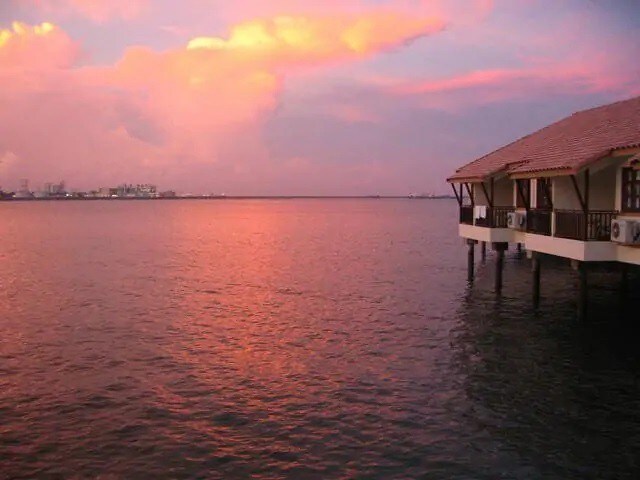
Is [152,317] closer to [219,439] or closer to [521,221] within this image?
[219,439]

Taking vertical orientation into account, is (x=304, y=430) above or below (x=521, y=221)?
below

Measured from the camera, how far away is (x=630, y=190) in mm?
20594

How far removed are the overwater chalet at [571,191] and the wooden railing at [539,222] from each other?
4cm

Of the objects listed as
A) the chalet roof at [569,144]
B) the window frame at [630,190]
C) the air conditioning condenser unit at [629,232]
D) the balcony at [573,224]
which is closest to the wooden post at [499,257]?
the chalet roof at [569,144]

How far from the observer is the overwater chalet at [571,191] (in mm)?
20359

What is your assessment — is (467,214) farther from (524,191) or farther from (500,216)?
(524,191)

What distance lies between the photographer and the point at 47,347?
21859 millimetres

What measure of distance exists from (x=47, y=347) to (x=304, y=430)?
40.3 ft

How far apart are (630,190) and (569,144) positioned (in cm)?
480

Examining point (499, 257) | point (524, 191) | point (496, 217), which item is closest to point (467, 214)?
point (496, 217)

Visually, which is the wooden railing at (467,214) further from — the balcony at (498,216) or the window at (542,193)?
the window at (542,193)

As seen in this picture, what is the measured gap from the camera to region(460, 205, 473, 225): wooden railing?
3269 cm

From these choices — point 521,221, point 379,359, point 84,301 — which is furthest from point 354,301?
point 84,301

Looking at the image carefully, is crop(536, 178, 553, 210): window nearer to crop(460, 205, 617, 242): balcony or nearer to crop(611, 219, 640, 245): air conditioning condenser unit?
crop(460, 205, 617, 242): balcony
